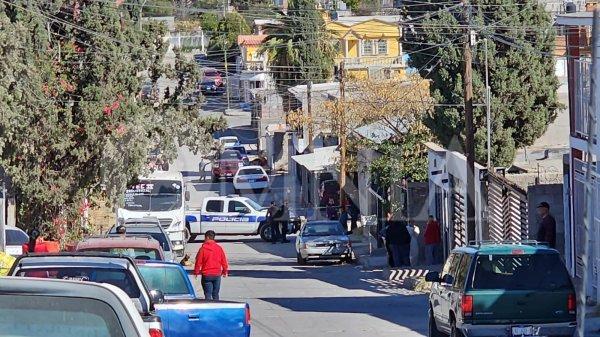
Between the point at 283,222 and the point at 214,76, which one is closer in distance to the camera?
the point at 283,222

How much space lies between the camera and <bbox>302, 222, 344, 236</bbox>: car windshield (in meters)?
39.0

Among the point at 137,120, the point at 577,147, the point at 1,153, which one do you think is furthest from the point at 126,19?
the point at 577,147

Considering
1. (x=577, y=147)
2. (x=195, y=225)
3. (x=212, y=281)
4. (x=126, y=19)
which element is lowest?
(x=195, y=225)

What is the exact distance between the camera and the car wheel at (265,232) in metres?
47.6

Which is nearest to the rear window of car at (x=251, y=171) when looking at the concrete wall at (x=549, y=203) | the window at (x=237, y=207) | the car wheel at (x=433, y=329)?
the window at (x=237, y=207)

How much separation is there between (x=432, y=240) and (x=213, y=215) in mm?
15224

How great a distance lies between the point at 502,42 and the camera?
37.7 metres

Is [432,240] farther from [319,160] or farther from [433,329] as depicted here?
[319,160]

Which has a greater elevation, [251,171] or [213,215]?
[213,215]

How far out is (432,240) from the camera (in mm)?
33625

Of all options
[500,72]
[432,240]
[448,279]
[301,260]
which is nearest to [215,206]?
[301,260]

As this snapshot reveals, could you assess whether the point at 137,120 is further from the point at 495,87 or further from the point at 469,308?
the point at 469,308

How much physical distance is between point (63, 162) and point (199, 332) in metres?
22.9

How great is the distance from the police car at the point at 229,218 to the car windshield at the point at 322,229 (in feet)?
26.7
